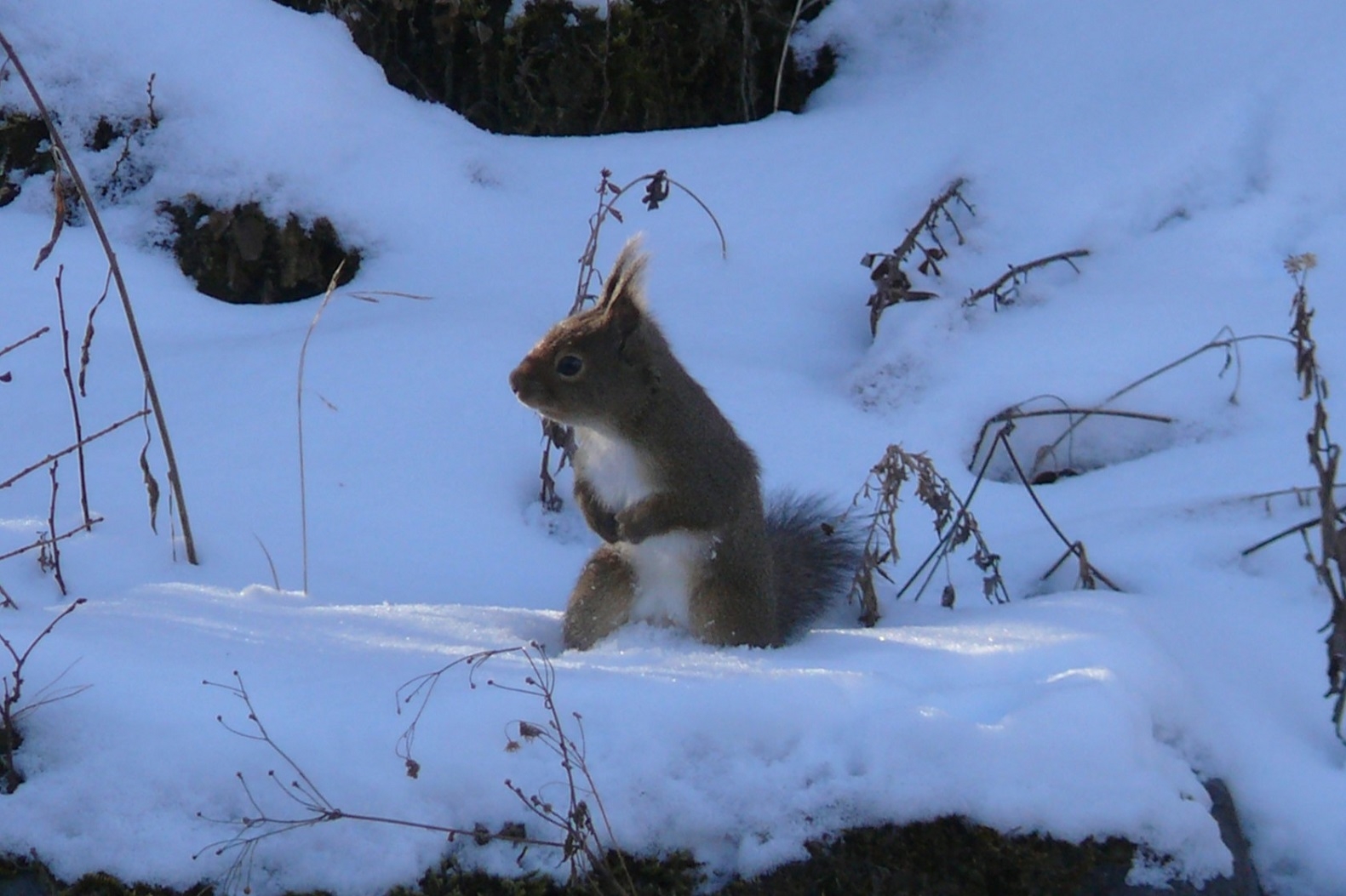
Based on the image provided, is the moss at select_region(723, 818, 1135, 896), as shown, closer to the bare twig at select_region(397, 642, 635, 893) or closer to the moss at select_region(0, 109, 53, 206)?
the bare twig at select_region(397, 642, 635, 893)

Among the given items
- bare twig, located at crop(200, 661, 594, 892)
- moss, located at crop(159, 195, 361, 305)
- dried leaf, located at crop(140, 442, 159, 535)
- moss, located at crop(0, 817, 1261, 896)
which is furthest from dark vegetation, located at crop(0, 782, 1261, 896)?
moss, located at crop(159, 195, 361, 305)

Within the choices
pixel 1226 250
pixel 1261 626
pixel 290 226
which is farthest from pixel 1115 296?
pixel 290 226

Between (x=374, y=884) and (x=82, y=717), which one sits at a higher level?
(x=82, y=717)

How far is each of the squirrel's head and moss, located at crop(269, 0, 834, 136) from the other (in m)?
2.55

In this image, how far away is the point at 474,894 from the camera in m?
1.89

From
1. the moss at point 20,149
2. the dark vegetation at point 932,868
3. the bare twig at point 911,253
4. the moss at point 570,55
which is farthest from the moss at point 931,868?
the moss at point 570,55

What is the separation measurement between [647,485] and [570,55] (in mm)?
2793

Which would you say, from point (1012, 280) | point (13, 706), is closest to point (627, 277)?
point (13, 706)

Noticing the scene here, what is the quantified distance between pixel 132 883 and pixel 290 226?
2.83 metres

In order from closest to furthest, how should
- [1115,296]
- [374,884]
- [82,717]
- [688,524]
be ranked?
[374,884], [82,717], [688,524], [1115,296]

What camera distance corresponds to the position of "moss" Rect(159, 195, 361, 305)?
4.32 metres

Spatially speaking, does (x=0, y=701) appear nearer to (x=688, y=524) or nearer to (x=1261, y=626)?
(x=688, y=524)

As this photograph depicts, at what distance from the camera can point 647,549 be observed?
2807 mm

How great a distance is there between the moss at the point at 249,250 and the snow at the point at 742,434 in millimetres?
68
